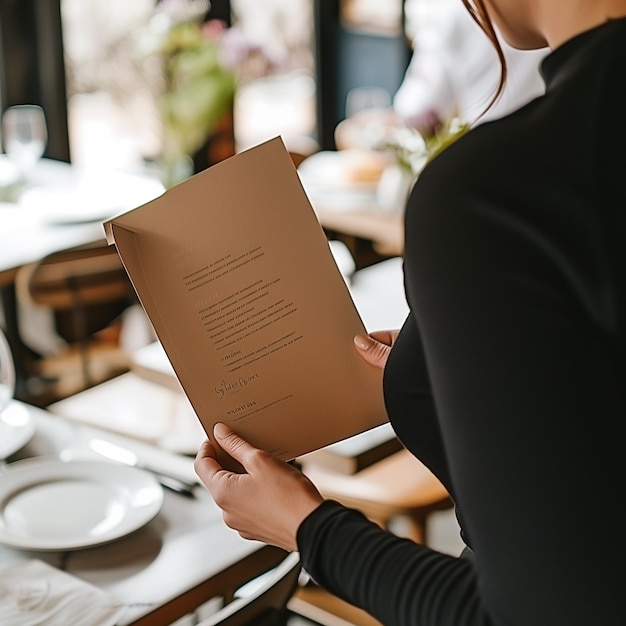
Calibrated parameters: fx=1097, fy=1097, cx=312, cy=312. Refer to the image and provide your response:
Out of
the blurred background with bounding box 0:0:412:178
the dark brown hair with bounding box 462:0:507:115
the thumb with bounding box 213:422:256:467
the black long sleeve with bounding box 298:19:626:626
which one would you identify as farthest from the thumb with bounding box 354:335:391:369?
the blurred background with bounding box 0:0:412:178

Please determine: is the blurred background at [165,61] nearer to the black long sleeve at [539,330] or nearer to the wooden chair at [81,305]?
the wooden chair at [81,305]

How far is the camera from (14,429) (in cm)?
160

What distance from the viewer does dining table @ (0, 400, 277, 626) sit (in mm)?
1190

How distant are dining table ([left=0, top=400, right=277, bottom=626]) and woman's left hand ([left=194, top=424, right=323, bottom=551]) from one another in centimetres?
23

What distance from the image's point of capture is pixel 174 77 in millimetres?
3525

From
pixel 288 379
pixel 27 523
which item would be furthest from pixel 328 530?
pixel 27 523

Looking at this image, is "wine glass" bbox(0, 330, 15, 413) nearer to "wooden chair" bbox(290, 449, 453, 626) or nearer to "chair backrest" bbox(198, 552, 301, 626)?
"chair backrest" bbox(198, 552, 301, 626)

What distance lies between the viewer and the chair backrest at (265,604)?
3.60 feet

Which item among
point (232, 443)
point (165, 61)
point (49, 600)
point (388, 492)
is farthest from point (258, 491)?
point (165, 61)

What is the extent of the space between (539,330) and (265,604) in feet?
1.97

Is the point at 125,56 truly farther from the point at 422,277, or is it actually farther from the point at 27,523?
the point at 422,277

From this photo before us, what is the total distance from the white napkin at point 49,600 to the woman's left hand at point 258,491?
0.75 feet

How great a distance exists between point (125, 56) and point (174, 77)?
32 centimetres

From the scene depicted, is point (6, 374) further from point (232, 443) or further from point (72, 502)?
point (232, 443)
